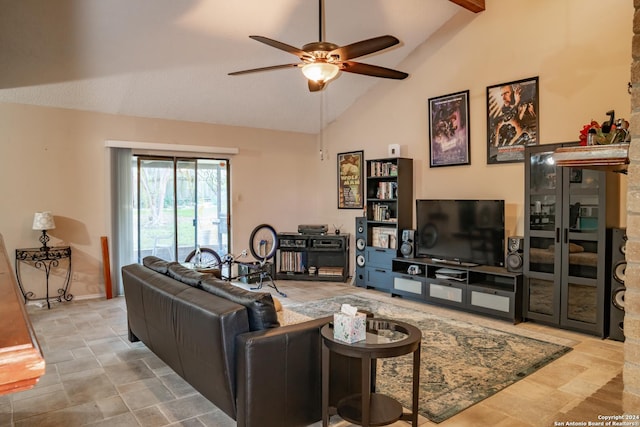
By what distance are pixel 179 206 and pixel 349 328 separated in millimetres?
5147

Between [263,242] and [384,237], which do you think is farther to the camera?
[263,242]

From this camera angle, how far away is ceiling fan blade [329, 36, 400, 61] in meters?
3.41

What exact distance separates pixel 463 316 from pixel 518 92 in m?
2.71

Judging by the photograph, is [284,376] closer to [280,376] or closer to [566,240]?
[280,376]

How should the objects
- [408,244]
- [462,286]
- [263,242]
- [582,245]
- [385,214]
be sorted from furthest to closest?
[263,242], [385,214], [408,244], [462,286], [582,245]

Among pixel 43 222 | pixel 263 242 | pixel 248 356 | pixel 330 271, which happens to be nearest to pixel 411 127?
pixel 330 271

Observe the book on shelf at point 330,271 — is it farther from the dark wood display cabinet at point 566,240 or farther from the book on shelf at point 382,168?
the dark wood display cabinet at point 566,240

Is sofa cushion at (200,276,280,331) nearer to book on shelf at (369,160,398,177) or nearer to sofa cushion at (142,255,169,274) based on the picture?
sofa cushion at (142,255,169,274)

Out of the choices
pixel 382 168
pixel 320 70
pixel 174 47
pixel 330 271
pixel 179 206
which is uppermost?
pixel 174 47

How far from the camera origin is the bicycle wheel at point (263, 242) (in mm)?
7434

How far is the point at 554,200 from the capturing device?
177 inches

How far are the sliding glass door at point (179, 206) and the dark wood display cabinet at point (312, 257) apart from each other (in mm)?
1009

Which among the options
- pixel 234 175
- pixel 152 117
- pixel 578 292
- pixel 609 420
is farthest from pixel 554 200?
pixel 152 117

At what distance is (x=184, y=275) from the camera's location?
10.3 feet
